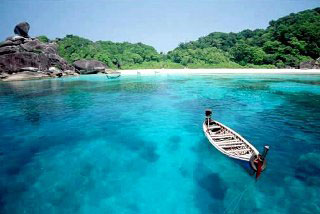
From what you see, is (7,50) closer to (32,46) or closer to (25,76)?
(32,46)

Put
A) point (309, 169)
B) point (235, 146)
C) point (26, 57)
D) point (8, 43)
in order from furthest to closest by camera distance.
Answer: point (8, 43) < point (26, 57) < point (235, 146) < point (309, 169)

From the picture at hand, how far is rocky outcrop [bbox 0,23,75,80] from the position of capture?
55812 mm

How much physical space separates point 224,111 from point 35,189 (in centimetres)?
1682

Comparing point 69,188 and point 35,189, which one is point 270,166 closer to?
point 69,188

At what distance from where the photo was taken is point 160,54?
94.8 meters

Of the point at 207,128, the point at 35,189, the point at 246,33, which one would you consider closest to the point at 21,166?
the point at 35,189

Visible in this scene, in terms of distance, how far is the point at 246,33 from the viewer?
320 ft

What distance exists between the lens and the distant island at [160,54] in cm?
5722

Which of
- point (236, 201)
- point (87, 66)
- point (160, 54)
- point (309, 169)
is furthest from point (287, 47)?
point (236, 201)

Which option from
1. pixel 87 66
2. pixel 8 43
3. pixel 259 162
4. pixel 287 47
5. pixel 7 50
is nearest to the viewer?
pixel 259 162

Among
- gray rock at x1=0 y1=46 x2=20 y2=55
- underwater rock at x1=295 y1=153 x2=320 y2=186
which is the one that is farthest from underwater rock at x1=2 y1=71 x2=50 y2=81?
underwater rock at x1=295 y1=153 x2=320 y2=186

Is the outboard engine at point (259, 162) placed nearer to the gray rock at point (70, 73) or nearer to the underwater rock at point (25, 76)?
the underwater rock at point (25, 76)

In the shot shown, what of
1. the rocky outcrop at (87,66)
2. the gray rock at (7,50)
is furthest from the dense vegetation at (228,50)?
the gray rock at (7,50)

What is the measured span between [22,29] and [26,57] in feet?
49.6
